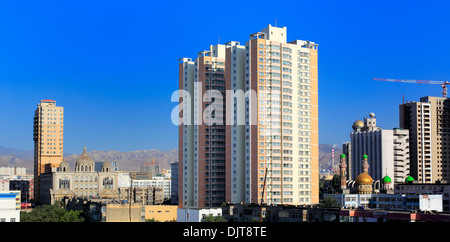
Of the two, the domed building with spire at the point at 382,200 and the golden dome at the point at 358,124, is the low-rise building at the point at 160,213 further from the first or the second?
the golden dome at the point at 358,124

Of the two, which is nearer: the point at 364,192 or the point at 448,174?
the point at 364,192

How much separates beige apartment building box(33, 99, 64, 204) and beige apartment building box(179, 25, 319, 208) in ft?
279

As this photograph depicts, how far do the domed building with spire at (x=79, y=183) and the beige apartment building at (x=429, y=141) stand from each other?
73.3 m

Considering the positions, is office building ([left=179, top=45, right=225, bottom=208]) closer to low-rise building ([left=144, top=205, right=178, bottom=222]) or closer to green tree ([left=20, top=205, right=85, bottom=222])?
low-rise building ([left=144, top=205, right=178, bottom=222])

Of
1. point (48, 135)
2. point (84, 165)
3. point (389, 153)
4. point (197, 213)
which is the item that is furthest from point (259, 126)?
point (48, 135)

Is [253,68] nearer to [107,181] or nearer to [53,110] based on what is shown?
[107,181]

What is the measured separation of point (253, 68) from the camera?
8619 centimetres

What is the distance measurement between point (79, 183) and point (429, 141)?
85860 millimetres

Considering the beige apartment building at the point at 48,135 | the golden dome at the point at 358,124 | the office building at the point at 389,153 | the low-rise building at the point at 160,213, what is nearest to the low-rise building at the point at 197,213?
the low-rise building at the point at 160,213

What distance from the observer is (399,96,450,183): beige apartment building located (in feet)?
506

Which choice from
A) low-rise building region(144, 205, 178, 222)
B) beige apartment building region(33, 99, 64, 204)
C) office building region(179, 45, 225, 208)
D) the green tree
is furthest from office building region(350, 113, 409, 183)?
beige apartment building region(33, 99, 64, 204)
